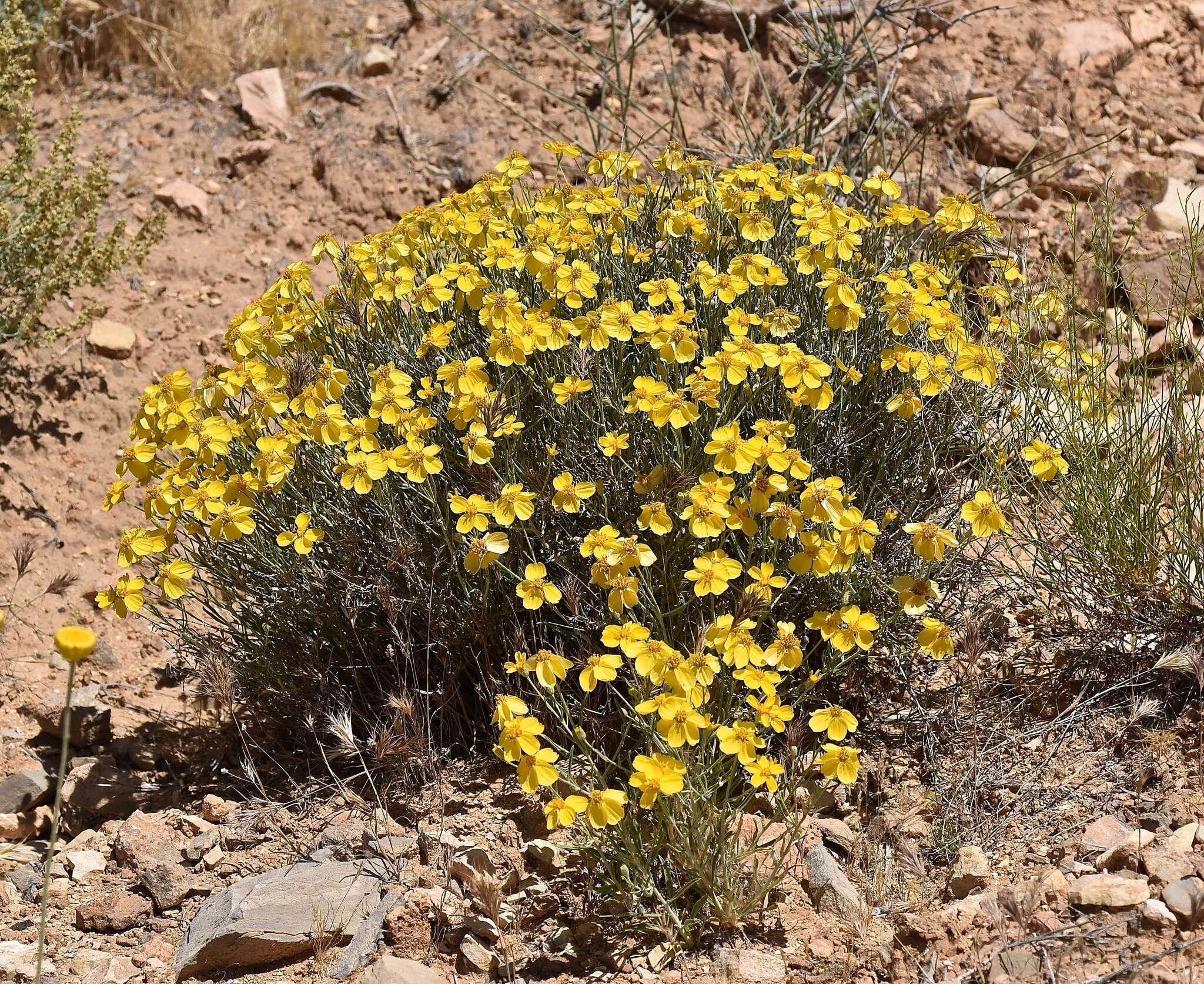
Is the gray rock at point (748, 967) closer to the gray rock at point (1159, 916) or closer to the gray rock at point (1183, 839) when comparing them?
the gray rock at point (1159, 916)

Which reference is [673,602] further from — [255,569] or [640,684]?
[255,569]

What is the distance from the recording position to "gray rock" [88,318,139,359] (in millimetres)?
4758

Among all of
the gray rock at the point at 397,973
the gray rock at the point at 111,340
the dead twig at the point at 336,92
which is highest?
the dead twig at the point at 336,92

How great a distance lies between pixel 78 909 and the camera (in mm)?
2797

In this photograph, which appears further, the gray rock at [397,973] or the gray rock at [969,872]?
the gray rock at [969,872]

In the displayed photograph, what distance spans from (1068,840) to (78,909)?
237 cm

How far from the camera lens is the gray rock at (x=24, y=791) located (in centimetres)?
317

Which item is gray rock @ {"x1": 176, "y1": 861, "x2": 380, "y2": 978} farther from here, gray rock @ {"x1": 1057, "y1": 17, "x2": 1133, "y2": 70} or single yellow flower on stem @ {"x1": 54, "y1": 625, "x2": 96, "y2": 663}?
gray rock @ {"x1": 1057, "y1": 17, "x2": 1133, "y2": 70}

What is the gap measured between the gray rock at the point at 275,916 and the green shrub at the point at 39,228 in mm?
2471

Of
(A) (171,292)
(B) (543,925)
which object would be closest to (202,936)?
(B) (543,925)

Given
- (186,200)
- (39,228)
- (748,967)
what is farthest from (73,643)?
(186,200)

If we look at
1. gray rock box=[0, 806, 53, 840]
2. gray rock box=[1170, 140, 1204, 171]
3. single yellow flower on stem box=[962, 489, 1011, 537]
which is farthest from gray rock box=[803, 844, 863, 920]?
gray rock box=[1170, 140, 1204, 171]

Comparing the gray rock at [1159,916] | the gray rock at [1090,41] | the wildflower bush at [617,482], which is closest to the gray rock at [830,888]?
the wildflower bush at [617,482]

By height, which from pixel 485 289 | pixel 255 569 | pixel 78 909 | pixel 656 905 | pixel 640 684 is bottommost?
pixel 78 909
